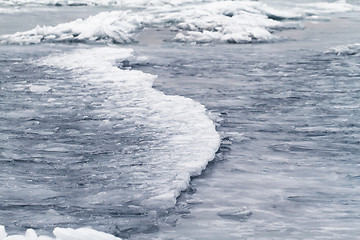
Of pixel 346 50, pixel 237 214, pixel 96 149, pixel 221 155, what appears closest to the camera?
pixel 237 214

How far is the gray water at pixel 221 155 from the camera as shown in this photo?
9.93ft

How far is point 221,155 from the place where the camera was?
4.07 m

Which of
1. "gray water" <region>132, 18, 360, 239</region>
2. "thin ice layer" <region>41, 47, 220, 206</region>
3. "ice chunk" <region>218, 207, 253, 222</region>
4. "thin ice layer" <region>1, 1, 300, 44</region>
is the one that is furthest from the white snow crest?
"ice chunk" <region>218, 207, 253, 222</region>

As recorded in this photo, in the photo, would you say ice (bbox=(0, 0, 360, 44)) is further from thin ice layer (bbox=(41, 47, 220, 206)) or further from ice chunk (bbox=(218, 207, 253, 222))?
ice chunk (bbox=(218, 207, 253, 222))

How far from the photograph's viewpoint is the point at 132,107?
17.3 ft

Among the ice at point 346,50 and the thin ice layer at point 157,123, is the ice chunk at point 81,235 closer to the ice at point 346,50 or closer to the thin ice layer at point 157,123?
the thin ice layer at point 157,123

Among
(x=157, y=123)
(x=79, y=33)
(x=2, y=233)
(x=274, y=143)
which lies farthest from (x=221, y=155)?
(x=79, y=33)

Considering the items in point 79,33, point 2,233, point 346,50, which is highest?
point 346,50

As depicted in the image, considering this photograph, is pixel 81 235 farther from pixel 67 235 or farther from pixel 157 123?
pixel 157 123

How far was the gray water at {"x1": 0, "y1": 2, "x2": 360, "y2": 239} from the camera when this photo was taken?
3027mm

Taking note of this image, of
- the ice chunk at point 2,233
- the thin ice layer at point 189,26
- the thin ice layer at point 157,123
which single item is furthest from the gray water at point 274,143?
the thin ice layer at point 189,26

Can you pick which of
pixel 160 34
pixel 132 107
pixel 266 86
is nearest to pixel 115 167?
pixel 132 107

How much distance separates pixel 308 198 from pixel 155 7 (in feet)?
40.4

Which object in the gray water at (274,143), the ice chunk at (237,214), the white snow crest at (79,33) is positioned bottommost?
the ice chunk at (237,214)
